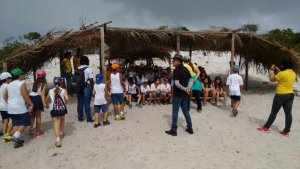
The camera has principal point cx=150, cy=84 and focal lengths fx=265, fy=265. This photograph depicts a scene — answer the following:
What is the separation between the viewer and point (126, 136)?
5.60 m

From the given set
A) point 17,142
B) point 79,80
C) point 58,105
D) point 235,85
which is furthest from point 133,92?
point 17,142

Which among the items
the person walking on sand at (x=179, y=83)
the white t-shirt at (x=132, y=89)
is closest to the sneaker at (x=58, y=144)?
the person walking on sand at (x=179, y=83)

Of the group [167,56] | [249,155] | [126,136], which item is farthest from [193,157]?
[167,56]

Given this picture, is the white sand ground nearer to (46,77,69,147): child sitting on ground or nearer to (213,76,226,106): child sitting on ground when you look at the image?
(46,77,69,147): child sitting on ground

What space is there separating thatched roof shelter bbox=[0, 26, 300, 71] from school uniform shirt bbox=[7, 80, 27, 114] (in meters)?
3.09

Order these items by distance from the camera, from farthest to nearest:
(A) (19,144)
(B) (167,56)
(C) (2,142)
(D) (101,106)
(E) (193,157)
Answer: (B) (167,56)
(D) (101,106)
(C) (2,142)
(A) (19,144)
(E) (193,157)

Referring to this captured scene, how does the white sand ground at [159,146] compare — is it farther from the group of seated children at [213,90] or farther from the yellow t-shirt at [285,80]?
the group of seated children at [213,90]

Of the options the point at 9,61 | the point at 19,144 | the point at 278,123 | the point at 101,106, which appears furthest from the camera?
the point at 9,61

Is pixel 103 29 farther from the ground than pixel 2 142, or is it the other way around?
→ pixel 103 29

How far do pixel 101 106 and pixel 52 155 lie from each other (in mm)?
1692

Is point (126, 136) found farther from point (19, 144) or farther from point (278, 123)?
point (278, 123)

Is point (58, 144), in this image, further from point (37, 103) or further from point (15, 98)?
point (15, 98)

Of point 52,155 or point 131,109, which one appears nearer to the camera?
point 52,155

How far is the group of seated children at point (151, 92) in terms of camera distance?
27.7 feet
